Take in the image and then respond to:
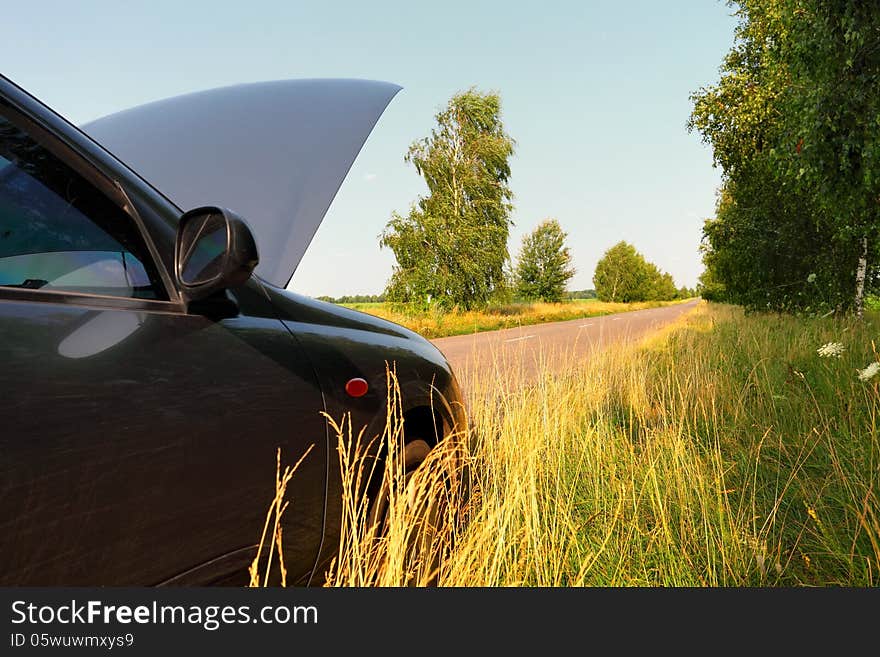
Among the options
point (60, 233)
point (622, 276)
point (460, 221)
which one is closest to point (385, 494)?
point (60, 233)

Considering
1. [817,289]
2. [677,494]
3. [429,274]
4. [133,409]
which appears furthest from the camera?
[429,274]

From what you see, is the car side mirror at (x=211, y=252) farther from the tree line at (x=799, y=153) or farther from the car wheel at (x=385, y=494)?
the tree line at (x=799, y=153)

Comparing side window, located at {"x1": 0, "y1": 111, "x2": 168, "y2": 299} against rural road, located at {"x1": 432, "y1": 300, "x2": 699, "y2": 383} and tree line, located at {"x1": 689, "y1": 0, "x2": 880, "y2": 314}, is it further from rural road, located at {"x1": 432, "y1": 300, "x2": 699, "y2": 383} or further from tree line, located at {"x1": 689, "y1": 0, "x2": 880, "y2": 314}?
tree line, located at {"x1": 689, "y1": 0, "x2": 880, "y2": 314}

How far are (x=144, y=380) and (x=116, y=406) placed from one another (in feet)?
0.28

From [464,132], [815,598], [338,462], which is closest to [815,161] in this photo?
[815,598]

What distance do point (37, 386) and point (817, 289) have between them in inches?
578

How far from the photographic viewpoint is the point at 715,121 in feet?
46.1

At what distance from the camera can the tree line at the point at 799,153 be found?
6.78 meters

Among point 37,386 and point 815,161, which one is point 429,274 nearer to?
point 815,161

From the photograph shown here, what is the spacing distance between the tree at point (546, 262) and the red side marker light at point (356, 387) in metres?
54.1

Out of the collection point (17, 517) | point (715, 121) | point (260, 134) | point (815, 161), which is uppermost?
point (715, 121)

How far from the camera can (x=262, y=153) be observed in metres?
2.33

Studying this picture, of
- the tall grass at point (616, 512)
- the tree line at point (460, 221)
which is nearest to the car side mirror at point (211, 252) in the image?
the tall grass at point (616, 512)

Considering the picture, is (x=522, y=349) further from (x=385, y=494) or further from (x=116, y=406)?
(x=116, y=406)
